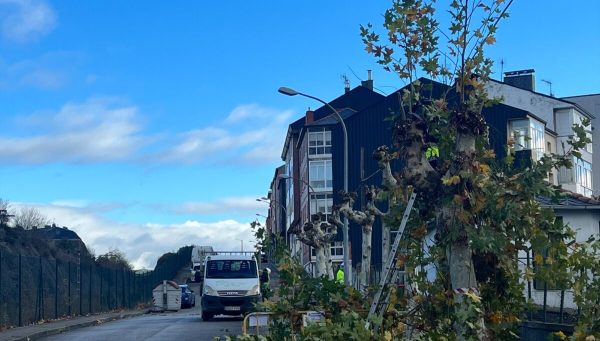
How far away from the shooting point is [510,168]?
329 inches

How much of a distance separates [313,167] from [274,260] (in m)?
67.4

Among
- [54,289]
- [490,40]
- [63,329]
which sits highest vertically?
[490,40]

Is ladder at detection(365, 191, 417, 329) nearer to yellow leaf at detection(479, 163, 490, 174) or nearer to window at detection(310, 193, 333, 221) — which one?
yellow leaf at detection(479, 163, 490, 174)

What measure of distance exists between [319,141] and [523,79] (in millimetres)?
19550

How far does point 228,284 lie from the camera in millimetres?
31203

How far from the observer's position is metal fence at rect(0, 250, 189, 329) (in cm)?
2634

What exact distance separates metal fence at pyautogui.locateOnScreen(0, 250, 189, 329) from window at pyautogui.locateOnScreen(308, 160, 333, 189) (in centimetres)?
2689

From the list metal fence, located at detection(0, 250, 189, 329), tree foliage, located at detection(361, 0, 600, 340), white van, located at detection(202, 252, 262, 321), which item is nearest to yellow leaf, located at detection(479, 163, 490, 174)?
tree foliage, located at detection(361, 0, 600, 340)

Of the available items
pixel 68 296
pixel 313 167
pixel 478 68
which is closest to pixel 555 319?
pixel 478 68

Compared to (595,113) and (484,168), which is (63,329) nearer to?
(484,168)

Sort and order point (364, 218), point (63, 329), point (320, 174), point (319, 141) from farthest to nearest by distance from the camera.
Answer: point (319, 141) < point (320, 174) < point (63, 329) < point (364, 218)

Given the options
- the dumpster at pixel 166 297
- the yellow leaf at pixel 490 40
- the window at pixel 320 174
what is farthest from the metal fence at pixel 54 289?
the window at pixel 320 174

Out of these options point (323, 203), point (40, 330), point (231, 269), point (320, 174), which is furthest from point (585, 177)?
point (40, 330)

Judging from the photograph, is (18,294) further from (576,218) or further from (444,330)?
(444,330)
